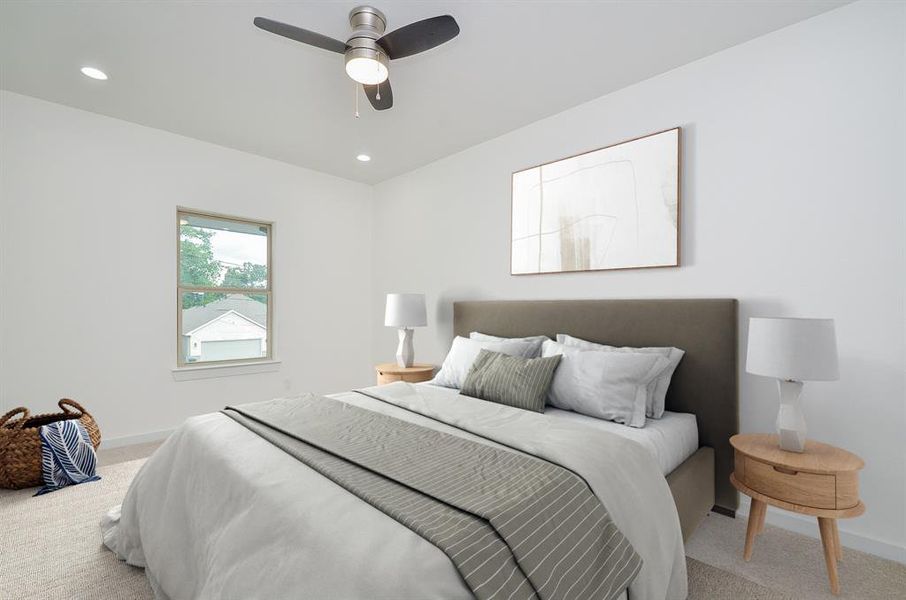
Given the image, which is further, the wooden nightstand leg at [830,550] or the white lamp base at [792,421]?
the white lamp base at [792,421]

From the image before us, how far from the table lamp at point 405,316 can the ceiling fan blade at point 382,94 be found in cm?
178

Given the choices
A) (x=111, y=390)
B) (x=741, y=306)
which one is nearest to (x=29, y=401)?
(x=111, y=390)

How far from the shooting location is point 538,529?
113 cm

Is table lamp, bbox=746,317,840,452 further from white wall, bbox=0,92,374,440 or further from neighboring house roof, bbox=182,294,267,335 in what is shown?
neighboring house roof, bbox=182,294,267,335

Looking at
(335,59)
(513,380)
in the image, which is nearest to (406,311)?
(513,380)

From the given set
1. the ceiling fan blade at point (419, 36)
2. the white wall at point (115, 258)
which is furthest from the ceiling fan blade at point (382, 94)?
the white wall at point (115, 258)

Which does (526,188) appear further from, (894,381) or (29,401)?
(29,401)

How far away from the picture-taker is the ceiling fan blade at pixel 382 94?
2.25 meters

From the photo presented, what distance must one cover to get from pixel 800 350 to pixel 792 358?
45mm

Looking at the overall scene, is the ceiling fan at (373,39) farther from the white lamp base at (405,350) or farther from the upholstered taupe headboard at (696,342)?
the white lamp base at (405,350)

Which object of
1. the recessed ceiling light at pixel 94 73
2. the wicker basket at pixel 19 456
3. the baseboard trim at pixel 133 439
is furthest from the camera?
the baseboard trim at pixel 133 439

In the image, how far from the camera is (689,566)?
187 centimetres

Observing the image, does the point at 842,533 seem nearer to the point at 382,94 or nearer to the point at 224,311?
the point at 382,94

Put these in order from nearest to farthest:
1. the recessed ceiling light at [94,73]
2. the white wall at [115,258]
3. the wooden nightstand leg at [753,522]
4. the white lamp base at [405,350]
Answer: the wooden nightstand leg at [753,522] < the recessed ceiling light at [94,73] < the white wall at [115,258] < the white lamp base at [405,350]
